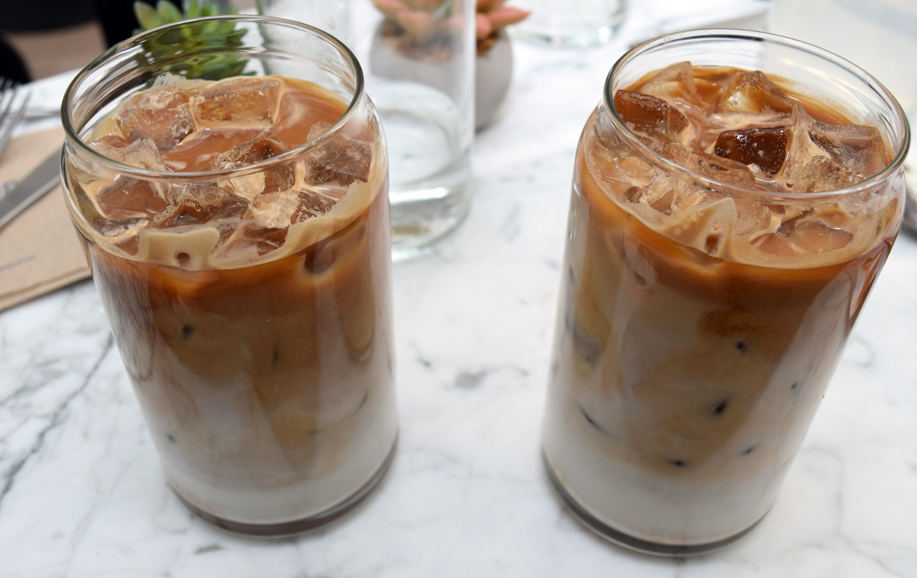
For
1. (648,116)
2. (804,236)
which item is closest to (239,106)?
(648,116)

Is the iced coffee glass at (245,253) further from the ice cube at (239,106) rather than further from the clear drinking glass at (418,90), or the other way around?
the clear drinking glass at (418,90)

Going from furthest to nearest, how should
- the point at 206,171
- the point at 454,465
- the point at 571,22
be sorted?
1. the point at 571,22
2. the point at 454,465
3. the point at 206,171

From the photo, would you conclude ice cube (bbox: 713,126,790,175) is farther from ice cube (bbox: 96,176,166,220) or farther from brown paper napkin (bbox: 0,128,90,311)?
brown paper napkin (bbox: 0,128,90,311)

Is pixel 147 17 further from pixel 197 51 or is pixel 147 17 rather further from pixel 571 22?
pixel 571 22

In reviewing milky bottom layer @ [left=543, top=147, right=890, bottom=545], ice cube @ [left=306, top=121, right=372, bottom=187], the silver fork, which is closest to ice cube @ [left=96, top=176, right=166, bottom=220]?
ice cube @ [left=306, top=121, right=372, bottom=187]

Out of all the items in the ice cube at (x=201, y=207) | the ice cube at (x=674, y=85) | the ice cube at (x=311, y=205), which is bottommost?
the ice cube at (x=311, y=205)

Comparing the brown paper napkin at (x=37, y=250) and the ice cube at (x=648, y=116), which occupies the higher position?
the ice cube at (x=648, y=116)

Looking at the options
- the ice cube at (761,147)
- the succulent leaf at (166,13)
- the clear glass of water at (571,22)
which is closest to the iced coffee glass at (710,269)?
the ice cube at (761,147)
